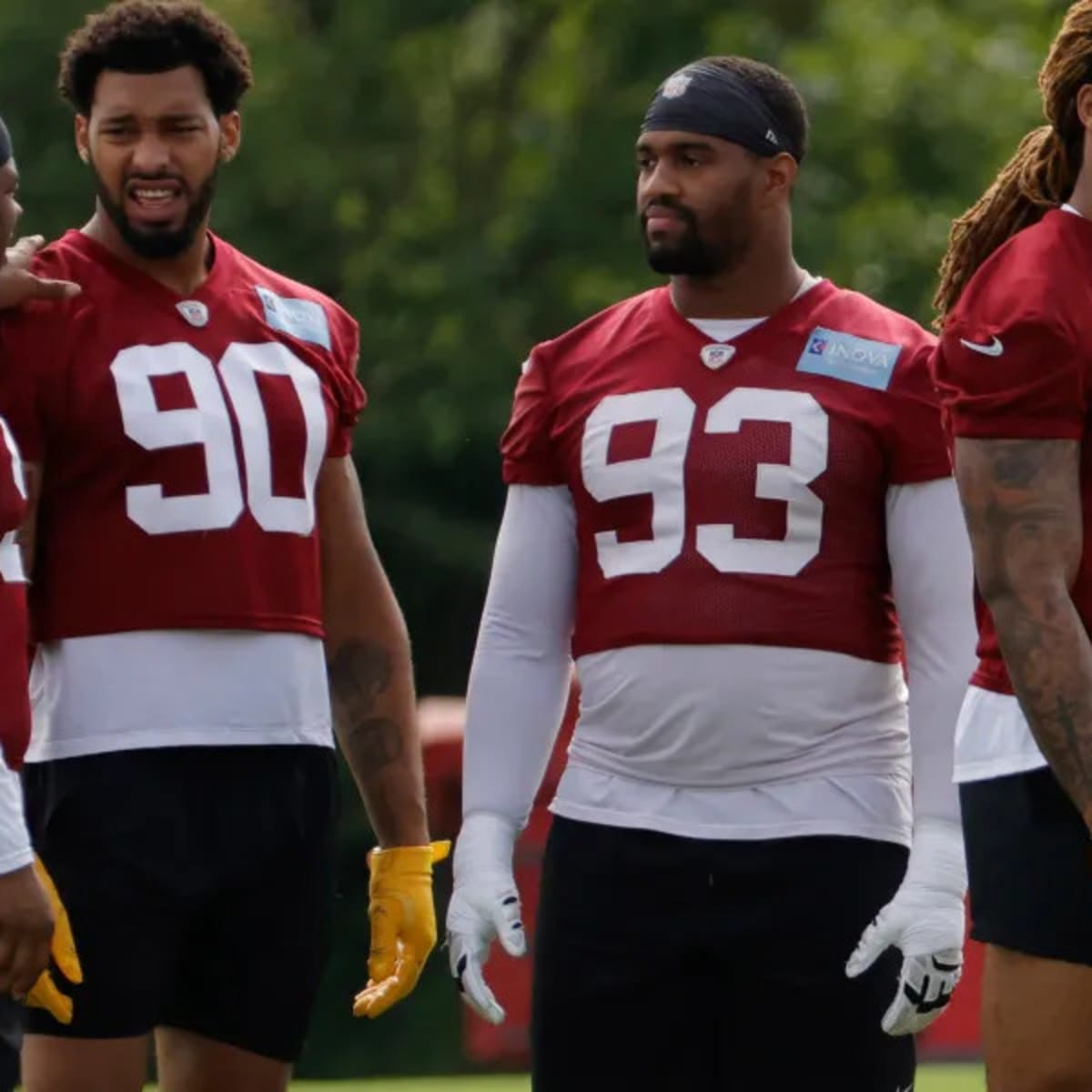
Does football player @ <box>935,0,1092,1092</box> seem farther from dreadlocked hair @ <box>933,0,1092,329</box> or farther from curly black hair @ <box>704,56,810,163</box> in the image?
curly black hair @ <box>704,56,810,163</box>

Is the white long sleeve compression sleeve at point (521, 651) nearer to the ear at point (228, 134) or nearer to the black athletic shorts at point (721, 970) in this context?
the black athletic shorts at point (721, 970)

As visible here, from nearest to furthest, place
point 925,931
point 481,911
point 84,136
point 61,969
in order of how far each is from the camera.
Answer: point 925,931, point 61,969, point 481,911, point 84,136

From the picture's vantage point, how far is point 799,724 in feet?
15.1

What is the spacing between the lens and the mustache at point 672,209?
4.69m

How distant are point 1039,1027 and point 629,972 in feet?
2.68

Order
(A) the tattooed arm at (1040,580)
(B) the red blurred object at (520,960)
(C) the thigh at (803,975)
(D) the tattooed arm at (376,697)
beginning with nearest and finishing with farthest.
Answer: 1. (A) the tattooed arm at (1040,580)
2. (C) the thigh at (803,975)
3. (D) the tattooed arm at (376,697)
4. (B) the red blurred object at (520,960)

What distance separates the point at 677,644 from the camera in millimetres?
4617

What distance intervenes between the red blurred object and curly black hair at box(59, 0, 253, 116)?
4466 mm

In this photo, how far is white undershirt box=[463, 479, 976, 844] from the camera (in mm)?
4594

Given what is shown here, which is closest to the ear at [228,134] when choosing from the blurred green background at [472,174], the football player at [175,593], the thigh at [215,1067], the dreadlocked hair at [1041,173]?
the football player at [175,593]

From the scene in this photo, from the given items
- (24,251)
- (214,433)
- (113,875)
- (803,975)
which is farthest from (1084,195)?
(113,875)

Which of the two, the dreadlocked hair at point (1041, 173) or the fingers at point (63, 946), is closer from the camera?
the dreadlocked hair at point (1041, 173)

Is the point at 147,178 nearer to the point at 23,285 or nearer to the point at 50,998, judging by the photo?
the point at 23,285

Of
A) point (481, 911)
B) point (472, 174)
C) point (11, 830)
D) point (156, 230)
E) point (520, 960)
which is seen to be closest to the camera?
point (11, 830)
